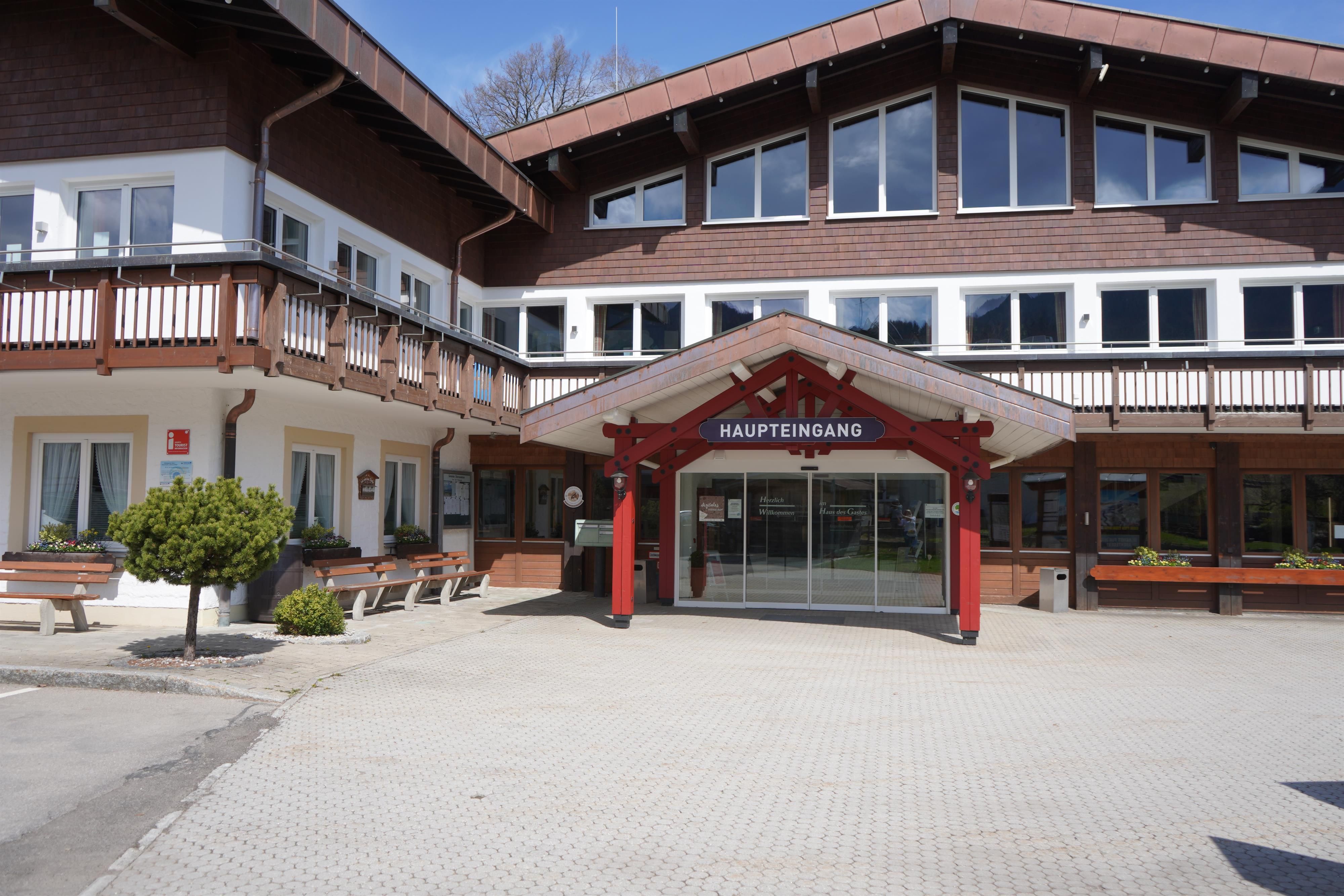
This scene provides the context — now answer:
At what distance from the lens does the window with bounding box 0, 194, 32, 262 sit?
1298 centimetres

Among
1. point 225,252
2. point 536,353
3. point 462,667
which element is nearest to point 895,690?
point 462,667

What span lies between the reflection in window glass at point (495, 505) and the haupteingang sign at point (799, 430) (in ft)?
24.9

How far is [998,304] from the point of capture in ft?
59.3

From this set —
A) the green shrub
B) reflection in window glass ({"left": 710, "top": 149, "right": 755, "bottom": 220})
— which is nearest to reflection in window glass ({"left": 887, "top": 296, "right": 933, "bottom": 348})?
reflection in window glass ({"left": 710, "top": 149, "right": 755, "bottom": 220})

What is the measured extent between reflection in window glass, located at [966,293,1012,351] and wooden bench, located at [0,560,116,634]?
45.8ft

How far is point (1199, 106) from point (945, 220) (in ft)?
15.5

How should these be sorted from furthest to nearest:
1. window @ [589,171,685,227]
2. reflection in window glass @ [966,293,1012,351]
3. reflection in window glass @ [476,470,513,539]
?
reflection in window glass @ [476,470,513,539] → window @ [589,171,685,227] → reflection in window glass @ [966,293,1012,351]

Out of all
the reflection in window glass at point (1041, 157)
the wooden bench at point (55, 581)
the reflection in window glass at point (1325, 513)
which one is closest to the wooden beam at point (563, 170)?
the reflection in window glass at point (1041, 157)

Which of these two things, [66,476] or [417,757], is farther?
[66,476]

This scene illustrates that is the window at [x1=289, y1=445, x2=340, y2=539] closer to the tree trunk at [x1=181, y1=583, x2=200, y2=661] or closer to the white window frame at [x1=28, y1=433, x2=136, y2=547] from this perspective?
the white window frame at [x1=28, y1=433, x2=136, y2=547]

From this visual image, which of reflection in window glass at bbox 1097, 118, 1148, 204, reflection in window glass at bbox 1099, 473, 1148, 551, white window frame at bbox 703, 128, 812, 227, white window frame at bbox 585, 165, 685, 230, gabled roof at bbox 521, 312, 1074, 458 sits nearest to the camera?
gabled roof at bbox 521, 312, 1074, 458

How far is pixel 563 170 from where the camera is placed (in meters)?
18.9

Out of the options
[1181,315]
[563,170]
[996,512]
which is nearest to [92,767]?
[563,170]

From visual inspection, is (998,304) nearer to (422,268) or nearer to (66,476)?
(422,268)
